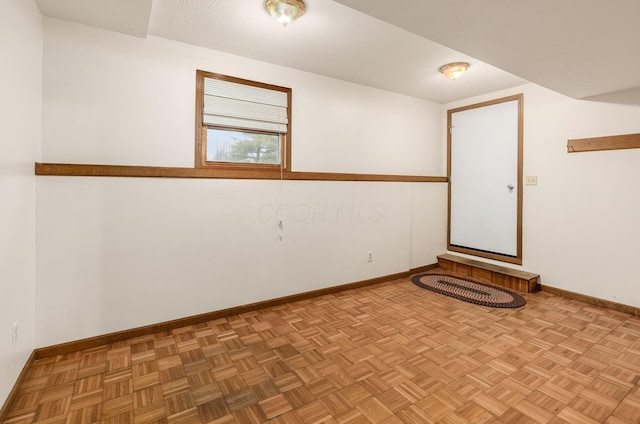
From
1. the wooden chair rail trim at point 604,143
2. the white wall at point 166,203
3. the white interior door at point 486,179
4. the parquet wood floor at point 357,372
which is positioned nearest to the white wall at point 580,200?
the wooden chair rail trim at point 604,143

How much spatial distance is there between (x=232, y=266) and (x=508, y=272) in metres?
3.16

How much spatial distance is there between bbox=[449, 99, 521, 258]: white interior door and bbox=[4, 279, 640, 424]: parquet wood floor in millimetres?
1301

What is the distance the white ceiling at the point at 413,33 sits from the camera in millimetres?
1716

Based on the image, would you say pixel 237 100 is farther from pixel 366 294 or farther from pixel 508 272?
pixel 508 272

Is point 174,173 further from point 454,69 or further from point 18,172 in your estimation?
point 454,69

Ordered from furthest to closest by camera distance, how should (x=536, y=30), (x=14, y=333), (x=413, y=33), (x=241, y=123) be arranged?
1. (x=241, y=123)
2. (x=413, y=33)
3. (x=536, y=30)
4. (x=14, y=333)

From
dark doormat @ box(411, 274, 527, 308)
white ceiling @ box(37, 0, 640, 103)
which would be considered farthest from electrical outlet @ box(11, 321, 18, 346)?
dark doormat @ box(411, 274, 527, 308)

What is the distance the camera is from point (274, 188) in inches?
123

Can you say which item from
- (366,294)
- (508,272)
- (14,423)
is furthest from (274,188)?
(508,272)

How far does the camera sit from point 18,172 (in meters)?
1.81

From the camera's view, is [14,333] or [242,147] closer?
[14,333]

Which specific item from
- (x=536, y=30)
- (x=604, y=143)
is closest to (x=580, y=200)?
(x=604, y=143)

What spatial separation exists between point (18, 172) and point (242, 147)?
1632mm

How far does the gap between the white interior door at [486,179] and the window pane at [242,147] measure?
2731 millimetres
